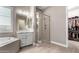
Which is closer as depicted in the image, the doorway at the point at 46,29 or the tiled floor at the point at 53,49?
the tiled floor at the point at 53,49

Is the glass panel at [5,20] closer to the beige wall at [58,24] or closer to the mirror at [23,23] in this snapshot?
the mirror at [23,23]

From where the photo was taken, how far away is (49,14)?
1.49 m

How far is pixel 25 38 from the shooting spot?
1.45 m

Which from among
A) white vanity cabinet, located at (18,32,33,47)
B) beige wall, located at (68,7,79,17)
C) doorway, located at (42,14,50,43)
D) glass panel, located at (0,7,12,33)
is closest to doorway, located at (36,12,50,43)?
doorway, located at (42,14,50,43)

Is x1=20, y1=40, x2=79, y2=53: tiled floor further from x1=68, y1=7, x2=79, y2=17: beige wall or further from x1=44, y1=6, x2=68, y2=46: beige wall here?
x1=68, y1=7, x2=79, y2=17: beige wall

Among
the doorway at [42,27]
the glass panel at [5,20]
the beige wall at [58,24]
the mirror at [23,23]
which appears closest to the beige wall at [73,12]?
the beige wall at [58,24]

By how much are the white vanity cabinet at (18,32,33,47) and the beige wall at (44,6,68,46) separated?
36 centimetres

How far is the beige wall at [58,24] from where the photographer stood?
144 cm

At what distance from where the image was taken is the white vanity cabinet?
1417 millimetres

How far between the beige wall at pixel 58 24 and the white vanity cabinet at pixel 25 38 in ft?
1.18

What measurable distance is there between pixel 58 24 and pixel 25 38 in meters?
0.60

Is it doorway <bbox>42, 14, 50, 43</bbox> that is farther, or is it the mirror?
doorway <bbox>42, 14, 50, 43</bbox>
